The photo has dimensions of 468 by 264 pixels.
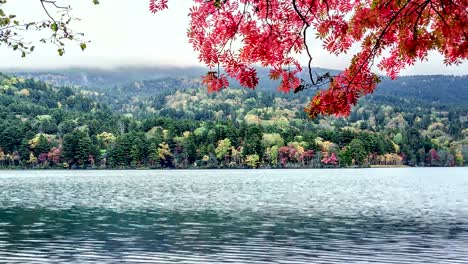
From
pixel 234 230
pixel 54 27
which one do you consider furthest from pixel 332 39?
pixel 234 230

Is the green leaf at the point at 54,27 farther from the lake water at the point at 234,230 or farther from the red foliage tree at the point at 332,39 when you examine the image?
the lake water at the point at 234,230

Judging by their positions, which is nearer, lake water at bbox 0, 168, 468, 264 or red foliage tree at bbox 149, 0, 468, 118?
red foliage tree at bbox 149, 0, 468, 118

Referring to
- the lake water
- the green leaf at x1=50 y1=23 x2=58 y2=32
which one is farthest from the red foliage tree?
the lake water

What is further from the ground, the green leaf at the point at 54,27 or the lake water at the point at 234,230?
the green leaf at the point at 54,27

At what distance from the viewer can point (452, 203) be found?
74438 millimetres

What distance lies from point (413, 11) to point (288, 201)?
64.8m

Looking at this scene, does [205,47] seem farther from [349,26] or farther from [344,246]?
[344,246]

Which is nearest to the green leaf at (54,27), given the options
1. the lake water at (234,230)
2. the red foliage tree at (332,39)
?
the red foliage tree at (332,39)

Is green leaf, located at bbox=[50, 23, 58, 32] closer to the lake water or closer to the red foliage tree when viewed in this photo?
the red foliage tree

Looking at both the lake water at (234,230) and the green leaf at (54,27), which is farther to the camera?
the lake water at (234,230)

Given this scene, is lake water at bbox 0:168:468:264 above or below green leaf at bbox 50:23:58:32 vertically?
below

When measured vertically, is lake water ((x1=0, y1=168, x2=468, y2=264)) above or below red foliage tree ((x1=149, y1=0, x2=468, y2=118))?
below

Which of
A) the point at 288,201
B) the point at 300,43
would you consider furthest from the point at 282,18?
the point at 288,201

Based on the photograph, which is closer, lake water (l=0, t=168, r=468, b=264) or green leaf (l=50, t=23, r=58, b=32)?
green leaf (l=50, t=23, r=58, b=32)
